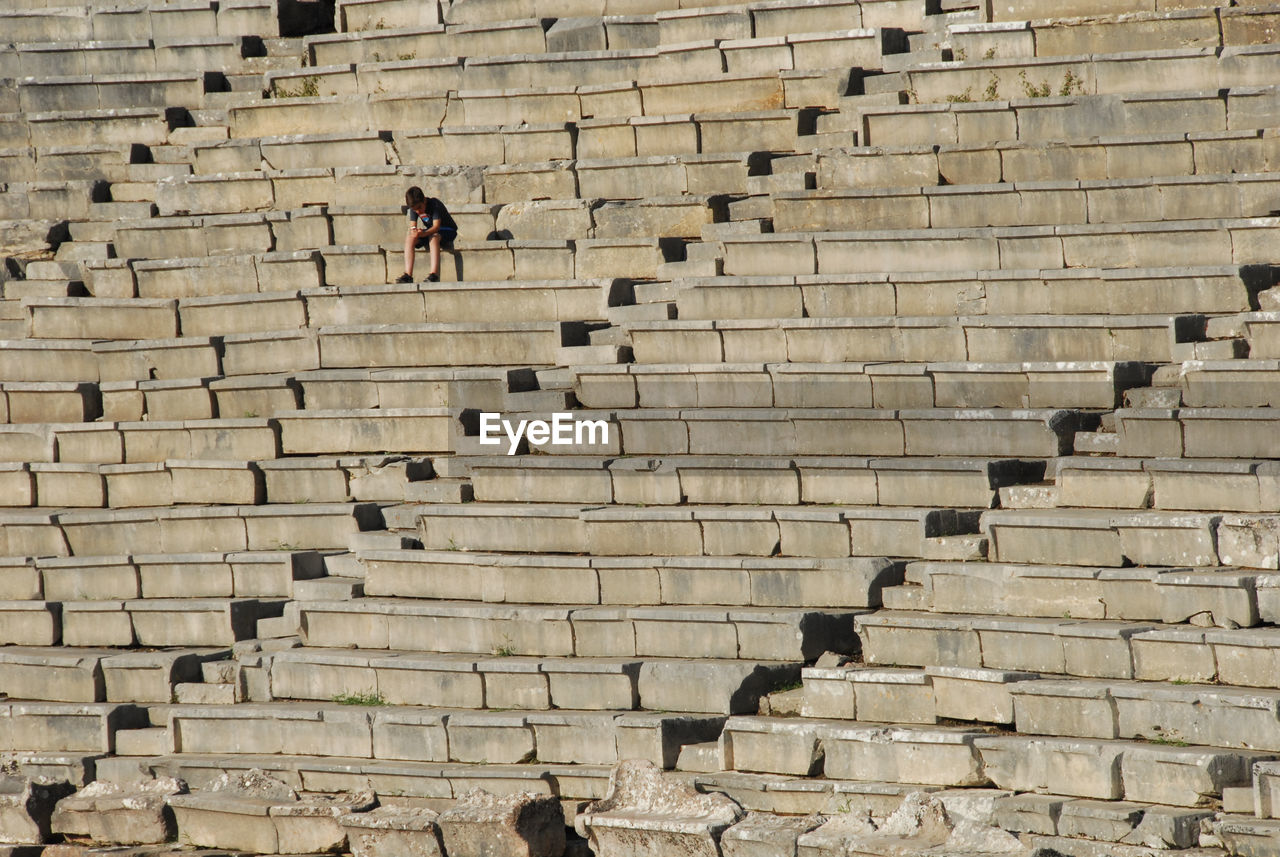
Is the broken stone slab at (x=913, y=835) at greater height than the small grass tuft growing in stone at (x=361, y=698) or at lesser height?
lesser

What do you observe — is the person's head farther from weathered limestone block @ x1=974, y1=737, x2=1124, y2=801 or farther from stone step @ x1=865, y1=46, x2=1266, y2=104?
weathered limestone block @ x1=974, y1=737, x2=1124, y2=801

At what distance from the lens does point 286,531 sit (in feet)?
44.2

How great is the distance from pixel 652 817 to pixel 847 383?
3779mm

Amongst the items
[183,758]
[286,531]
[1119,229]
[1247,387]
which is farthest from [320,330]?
[1247,387]

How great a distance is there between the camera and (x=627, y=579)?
11.5 meters

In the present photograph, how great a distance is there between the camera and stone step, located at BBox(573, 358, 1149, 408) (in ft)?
38.0

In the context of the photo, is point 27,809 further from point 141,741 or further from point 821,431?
point 821,431

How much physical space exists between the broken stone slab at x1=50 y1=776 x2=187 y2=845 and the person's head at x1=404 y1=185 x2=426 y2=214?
5364 millimetres

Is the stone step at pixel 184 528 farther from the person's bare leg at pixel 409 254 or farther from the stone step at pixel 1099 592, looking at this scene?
the stone step at pixel 1099 592

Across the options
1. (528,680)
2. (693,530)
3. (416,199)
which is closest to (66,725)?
(528,680)

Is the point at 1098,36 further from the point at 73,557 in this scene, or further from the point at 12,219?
the point at 12,219

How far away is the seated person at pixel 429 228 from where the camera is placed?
14938 millimetres

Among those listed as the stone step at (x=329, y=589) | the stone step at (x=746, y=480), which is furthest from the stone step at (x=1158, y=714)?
the stone step at (x=329, y=589)

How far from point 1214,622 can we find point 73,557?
8.45 metres
